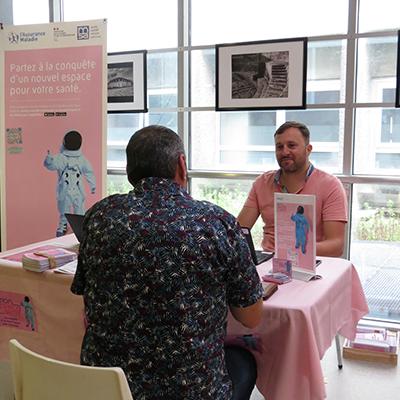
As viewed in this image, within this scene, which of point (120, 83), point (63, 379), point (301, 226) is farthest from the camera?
point (120, 83)

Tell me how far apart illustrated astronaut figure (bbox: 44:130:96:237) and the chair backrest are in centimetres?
269

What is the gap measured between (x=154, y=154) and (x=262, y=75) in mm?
2496

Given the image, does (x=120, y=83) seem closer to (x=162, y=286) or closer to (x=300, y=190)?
(x=300, y=190)

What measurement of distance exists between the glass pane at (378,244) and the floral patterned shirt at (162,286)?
239cm

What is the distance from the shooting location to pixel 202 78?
3943mm

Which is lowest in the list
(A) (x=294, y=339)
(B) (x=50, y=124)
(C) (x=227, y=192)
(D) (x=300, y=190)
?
(A) (x=294, y=339)

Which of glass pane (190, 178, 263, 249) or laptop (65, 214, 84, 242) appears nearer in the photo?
laptop (65, 214, 84, 242)

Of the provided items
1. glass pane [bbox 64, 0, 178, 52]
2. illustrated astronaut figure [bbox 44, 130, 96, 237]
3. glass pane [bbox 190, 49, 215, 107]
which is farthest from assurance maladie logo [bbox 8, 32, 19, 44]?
glass pane [bbox 190, 49, 215, 107]

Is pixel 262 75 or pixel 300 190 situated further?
pixel 262 75

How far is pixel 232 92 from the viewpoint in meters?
3.77

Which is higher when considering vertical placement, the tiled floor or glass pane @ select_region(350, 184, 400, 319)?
glass pane @ select_region(350, 184, 400, 319)

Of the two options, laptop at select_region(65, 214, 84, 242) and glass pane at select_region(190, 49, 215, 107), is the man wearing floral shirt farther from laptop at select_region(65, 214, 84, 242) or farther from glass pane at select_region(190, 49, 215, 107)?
glass pane at select_region(190, 49, 215, 107)

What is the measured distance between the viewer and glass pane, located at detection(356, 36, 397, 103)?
11.0ft

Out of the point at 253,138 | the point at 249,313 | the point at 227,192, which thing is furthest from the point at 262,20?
the point at 249,313
